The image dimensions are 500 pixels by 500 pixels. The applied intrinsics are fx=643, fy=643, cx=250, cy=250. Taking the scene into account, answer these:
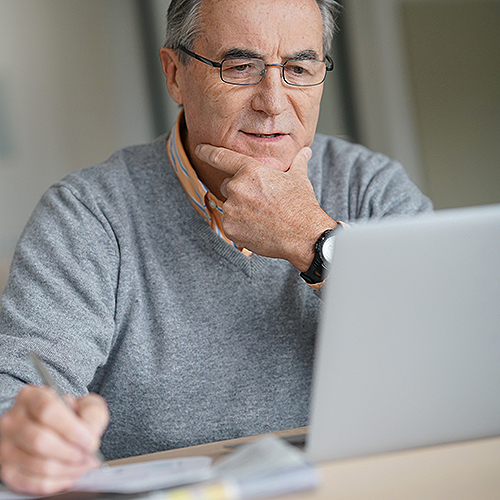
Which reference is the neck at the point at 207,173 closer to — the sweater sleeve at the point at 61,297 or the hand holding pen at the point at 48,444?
the sweater sleeve at the point at 61,297

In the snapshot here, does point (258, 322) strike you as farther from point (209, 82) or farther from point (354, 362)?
point (354, 362)

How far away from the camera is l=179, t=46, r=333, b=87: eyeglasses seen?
1373mm

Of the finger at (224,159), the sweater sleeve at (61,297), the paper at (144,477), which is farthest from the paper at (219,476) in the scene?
the finger at (224,159)

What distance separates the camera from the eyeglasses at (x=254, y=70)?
1.37 m

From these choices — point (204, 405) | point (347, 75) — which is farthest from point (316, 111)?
point (347, 75)

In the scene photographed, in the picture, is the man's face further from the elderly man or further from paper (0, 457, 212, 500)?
paper (0, 457, 212, 500)

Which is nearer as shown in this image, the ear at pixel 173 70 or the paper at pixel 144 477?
the paper at pixel 144 477

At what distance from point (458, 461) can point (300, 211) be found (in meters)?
0.62

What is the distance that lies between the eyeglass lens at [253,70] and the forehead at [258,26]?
0.03m

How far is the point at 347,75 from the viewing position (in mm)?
3637

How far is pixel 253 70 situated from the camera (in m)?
1.38

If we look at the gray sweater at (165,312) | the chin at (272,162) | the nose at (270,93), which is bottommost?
the gray sweater at (165,312)

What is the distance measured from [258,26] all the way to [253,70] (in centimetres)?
9

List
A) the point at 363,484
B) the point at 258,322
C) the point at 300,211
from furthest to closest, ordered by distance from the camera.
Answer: the point at 258,322
the point at 300,211
the point at 363,484
